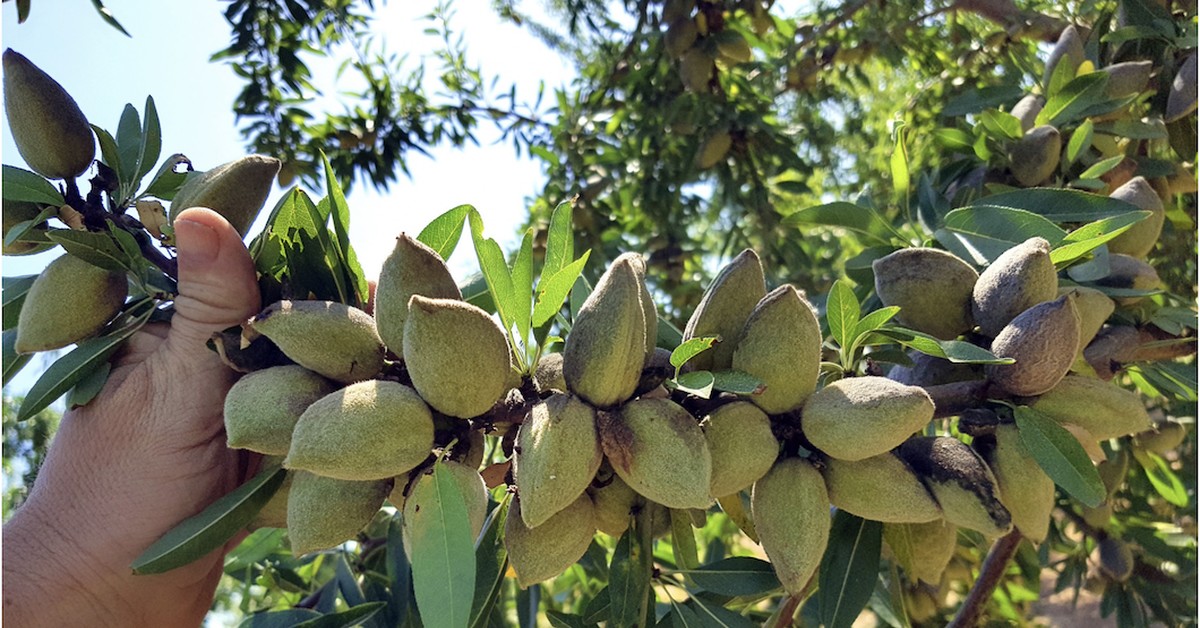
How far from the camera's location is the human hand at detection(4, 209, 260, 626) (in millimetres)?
1003

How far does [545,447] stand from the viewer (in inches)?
31.3

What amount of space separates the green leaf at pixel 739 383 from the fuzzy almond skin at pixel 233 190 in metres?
0.57

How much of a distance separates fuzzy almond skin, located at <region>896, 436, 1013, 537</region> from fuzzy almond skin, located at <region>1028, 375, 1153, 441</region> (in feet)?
0.39

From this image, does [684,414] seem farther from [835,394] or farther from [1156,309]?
[1156,309]

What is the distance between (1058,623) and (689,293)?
5326mm

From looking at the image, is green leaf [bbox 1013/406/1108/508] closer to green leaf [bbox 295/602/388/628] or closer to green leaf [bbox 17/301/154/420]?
green leaf [bbox 295/602/388/628]

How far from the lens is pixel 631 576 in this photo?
3.13ft

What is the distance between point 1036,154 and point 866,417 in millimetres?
908

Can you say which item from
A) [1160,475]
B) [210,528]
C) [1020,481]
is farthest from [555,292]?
[1160,475]

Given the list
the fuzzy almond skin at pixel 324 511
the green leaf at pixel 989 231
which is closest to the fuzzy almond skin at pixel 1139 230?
the green leaf at pixel 989 231

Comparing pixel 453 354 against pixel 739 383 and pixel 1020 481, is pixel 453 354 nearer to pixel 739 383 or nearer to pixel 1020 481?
pixel 739 383

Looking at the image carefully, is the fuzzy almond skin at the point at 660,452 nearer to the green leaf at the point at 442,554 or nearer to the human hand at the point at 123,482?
the green leaf at the point at 442,554

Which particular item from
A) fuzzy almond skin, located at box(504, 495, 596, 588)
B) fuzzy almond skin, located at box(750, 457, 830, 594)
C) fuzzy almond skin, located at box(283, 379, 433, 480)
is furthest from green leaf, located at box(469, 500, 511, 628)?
fuzzy almond skin, located at box(750, 457, 830, 594)

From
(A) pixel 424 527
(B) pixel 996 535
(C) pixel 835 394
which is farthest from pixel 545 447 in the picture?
(B) pixel 996 535
